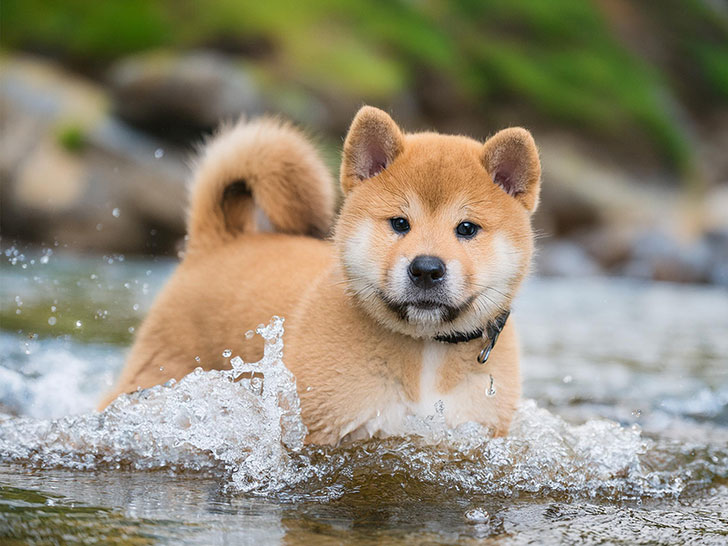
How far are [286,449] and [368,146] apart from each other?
1249mm

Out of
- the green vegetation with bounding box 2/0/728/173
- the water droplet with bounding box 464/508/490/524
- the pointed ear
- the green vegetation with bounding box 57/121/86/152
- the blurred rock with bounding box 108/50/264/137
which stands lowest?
the water droplet with bounding box 464/508/490/524

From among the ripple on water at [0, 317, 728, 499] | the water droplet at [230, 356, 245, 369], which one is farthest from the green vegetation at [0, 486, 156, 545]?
the water droplet at [230, 356, 245, 369]

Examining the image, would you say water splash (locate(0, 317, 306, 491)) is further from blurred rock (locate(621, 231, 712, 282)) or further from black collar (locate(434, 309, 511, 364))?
blurred rock (locate(621, 231, 712, 282))

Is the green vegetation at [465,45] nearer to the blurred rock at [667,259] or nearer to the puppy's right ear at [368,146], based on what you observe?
the blurred rock at [667,259]

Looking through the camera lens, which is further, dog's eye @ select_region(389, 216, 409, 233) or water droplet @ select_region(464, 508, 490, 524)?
dog's eye @ select_region(389, 216, 409, 233)

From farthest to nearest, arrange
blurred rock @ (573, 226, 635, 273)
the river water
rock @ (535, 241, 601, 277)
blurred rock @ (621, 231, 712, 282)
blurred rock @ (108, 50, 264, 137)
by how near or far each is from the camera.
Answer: blurred rock @ (573, 226, 635, 273) → rock @ (535, 241, 601, 277) → blurred rock @ (621, 231, 712, 282) → blurred rock @ (108, 50, 264, 137) → the river water

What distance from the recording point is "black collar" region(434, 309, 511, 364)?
3.51 m

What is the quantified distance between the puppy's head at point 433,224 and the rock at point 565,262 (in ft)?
42.2

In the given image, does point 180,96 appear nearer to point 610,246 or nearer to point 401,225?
point 610,246

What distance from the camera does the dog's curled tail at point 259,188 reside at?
4.56 metres

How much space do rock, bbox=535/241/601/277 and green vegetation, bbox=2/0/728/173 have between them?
14.2ft

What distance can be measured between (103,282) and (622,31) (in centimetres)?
2327

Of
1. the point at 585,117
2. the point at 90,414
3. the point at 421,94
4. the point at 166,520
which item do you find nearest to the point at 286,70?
the point at 421,94

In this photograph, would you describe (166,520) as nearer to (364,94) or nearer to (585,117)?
(364,94)
